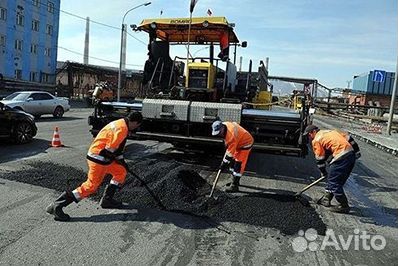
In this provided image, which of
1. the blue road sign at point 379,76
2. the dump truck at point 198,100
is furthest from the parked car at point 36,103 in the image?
the blue road sign at point 379,76

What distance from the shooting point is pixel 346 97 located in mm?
58312

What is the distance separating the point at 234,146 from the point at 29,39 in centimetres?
4178

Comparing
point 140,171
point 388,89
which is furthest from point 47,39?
point 140,171

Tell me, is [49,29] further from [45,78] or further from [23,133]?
[23,133]

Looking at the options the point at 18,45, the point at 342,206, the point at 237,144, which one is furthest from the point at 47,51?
the point at 342,206

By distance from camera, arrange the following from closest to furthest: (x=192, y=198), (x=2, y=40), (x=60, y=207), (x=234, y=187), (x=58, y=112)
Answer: (x=60, y=207), (x=192, y=198), (x=234, y=187), (x=58, y=112), (x=2, y=40)

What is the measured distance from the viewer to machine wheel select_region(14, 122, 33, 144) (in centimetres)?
1091

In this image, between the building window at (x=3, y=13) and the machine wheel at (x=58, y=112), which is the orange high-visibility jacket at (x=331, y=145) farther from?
the building window at (x=3, y=13)

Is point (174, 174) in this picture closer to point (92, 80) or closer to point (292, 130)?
point (292, 130)

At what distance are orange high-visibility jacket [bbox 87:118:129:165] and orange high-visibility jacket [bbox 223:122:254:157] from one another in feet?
6.69

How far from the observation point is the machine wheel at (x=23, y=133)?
10914mm

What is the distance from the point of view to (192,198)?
6.17m

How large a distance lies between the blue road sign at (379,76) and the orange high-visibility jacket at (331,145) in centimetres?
4376

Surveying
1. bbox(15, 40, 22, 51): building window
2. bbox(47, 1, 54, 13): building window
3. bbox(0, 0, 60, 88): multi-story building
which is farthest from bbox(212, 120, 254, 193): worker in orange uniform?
bbox(47, 1, 54, 13): building window
